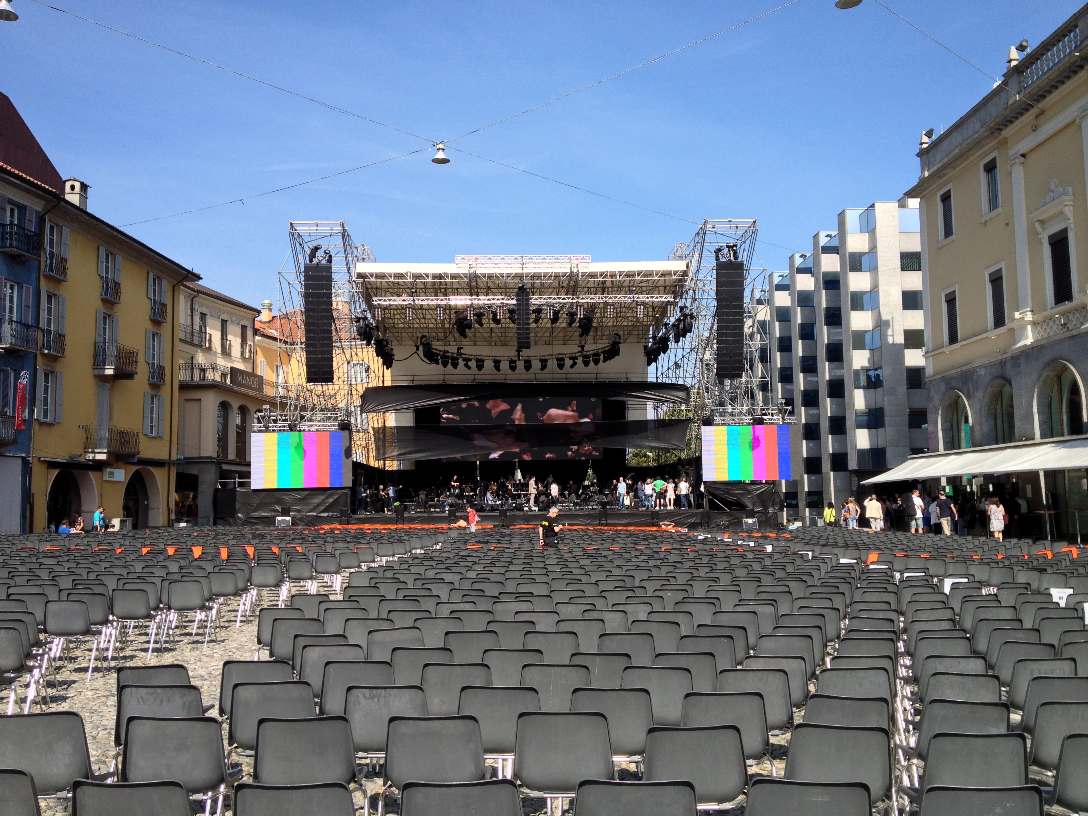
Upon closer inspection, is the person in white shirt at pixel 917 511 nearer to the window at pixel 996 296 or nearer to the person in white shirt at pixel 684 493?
the window at pixel 996 296

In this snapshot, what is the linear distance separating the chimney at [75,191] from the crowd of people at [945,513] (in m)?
28.6

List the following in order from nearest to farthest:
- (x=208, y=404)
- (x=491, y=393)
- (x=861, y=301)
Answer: (x=491, y=393) → (x=208, y=404) → (x=861, y=301)

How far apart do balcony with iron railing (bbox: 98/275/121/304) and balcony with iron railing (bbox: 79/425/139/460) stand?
14.5 feet

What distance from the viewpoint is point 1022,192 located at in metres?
27.0

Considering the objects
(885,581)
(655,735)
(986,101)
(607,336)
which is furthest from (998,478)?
(655,735)

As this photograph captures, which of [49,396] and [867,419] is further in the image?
[867,419]

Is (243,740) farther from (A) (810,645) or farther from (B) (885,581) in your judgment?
(B) (885,581)

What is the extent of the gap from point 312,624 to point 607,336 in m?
32.3

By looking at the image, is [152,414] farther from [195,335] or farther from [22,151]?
[22,151]

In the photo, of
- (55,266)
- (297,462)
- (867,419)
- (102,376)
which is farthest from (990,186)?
(102,376)

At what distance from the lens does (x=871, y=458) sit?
53281 millimetres

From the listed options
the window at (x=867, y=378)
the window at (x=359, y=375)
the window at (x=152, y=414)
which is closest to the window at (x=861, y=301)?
the window at (x=867, y=378)

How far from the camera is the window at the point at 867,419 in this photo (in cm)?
5256

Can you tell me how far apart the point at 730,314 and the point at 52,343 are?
20593 mm
